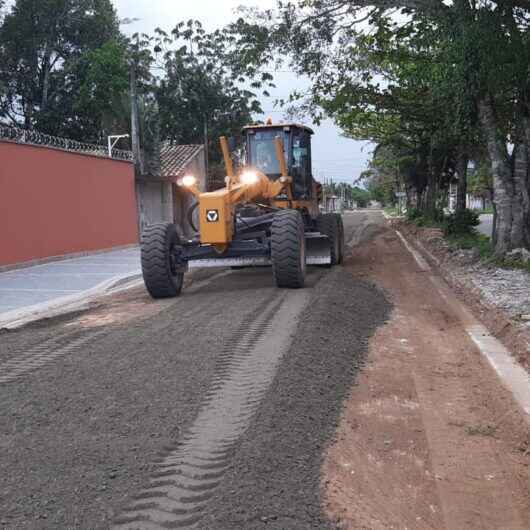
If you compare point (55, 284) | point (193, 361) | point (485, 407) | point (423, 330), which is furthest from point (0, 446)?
point (55, 284)

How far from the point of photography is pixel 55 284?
13.1 m

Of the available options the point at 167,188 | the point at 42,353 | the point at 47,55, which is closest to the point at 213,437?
the point at 42,353

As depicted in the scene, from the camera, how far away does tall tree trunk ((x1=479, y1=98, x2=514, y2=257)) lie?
44.4 feet

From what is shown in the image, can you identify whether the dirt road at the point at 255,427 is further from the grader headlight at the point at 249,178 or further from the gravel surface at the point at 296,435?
the grader headlight at the point at 249,178

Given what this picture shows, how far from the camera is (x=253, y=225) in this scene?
37.5 feet

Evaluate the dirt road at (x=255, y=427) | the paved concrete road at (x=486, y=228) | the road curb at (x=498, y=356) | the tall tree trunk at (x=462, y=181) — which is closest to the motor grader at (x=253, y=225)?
the dirt road at (x=255, y=427)

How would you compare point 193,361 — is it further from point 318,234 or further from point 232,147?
point 318,234

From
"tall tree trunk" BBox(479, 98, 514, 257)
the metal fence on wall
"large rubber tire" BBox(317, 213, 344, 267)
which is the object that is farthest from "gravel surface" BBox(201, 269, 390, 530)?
the metal fence on wall

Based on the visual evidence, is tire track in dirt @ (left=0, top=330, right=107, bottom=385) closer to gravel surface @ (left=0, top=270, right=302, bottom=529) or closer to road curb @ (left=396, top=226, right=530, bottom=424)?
gravel surface @ (left=0, top=270, right=302, bottom=529)

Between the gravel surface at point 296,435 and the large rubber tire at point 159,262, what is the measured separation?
309 cm

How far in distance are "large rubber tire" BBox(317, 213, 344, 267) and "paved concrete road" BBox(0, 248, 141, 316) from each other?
14.0ft

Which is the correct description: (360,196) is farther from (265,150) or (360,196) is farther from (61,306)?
(61,306)

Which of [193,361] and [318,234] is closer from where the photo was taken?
[193,361]

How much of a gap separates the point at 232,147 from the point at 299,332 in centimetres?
499
